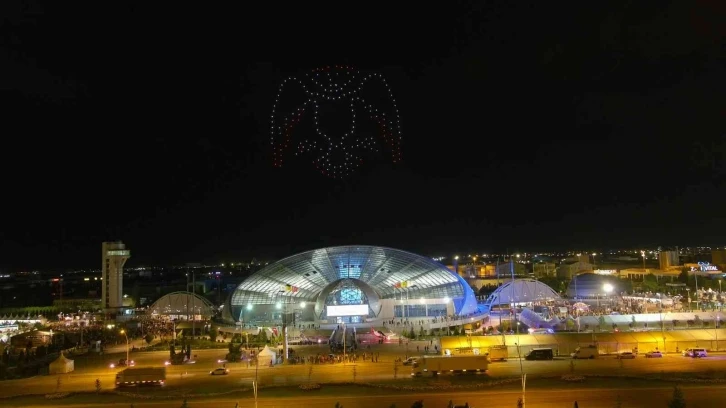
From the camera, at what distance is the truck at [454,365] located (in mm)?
30797

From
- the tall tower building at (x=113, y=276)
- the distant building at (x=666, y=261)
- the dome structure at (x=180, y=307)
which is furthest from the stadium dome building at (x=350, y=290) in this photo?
the distant building at (x=666, y=261)

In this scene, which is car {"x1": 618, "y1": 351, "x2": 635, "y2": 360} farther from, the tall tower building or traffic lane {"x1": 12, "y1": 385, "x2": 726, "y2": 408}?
the tall tower building

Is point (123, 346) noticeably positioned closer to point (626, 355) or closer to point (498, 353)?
point (498, 353)

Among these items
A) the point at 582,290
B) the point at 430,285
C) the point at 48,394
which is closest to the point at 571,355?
the point at 430,285

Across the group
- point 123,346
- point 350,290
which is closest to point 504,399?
point 350,290

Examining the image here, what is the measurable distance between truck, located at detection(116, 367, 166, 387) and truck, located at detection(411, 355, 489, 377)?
42.1ft

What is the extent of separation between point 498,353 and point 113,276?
55.3 m

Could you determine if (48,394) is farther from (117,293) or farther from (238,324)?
(117,293)

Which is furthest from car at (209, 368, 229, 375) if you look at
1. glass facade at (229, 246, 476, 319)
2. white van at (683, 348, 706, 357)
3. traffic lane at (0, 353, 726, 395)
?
white van at (683, 348, 706, 357)

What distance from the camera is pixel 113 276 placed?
247 ft

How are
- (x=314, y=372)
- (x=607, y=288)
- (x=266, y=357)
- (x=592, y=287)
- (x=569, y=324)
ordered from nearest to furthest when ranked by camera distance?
(x=314, y=372) → (x=266, y=357) → (x=569, y=324) → (x=607, y=288) → (x=592, y=287)

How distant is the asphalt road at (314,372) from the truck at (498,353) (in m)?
0.75

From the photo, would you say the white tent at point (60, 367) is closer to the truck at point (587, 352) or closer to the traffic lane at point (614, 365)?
the traffic lane at point (614, 365)

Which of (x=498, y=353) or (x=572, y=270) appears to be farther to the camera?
(x=572, y=270)
